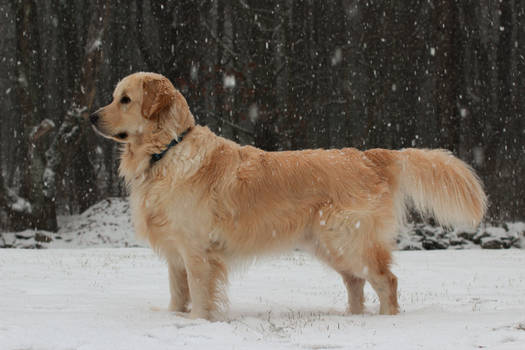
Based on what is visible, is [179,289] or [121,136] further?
[179,289]

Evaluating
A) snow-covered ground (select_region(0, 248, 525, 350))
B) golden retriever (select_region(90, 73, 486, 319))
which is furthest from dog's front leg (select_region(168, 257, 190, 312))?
snow-covered ground (select_region(0, 248, 525, 350))

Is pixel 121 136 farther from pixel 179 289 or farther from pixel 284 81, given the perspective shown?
pixel 284 81

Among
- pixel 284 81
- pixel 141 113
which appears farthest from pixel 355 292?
pixel 284 81

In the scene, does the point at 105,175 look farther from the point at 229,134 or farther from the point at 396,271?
the point at 396,271

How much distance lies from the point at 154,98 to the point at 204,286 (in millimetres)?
1760

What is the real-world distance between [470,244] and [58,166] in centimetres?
1138

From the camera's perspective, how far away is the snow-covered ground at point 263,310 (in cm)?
424

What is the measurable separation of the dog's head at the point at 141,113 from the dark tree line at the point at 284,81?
1168 cm

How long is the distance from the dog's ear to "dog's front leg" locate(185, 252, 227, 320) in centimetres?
137

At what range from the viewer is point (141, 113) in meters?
5.62

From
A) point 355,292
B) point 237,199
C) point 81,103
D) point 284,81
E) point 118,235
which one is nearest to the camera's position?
point 237,199

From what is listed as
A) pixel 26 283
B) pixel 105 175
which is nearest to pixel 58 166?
pixel 105 175

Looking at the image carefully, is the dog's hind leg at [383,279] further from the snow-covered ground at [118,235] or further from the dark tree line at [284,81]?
the dark tree line at [284,81]

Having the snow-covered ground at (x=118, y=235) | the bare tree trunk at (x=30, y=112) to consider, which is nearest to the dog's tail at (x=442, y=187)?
the snow-covered ground at (x=118, y=235)
